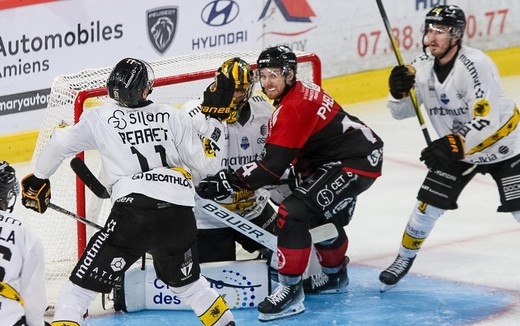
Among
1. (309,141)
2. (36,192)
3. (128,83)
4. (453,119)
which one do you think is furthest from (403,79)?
(36,192)

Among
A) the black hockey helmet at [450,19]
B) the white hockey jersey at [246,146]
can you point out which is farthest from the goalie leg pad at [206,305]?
the black hockey helmet at [450,19]

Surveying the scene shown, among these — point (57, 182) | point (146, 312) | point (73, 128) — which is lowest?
point (146, 312)

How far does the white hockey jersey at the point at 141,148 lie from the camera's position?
5.01 meters

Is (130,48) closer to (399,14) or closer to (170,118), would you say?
(399,14)

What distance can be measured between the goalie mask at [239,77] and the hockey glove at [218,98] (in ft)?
0.37

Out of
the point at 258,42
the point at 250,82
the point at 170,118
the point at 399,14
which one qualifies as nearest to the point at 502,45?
the point at 399,14

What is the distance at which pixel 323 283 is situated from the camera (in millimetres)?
6105

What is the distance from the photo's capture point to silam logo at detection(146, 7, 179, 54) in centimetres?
797

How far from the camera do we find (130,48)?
310 inches

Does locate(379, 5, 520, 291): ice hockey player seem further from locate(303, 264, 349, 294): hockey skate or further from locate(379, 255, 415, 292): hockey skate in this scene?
locate(303, 264, 349, 294): hockey skate

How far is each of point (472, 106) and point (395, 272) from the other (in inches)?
34.3

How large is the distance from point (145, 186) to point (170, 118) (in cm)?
27

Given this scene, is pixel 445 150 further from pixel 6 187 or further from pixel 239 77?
pixel 6 187

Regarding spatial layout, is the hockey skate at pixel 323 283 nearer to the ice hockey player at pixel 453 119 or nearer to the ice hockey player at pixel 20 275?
the ice hockey player at pixel 453 119
